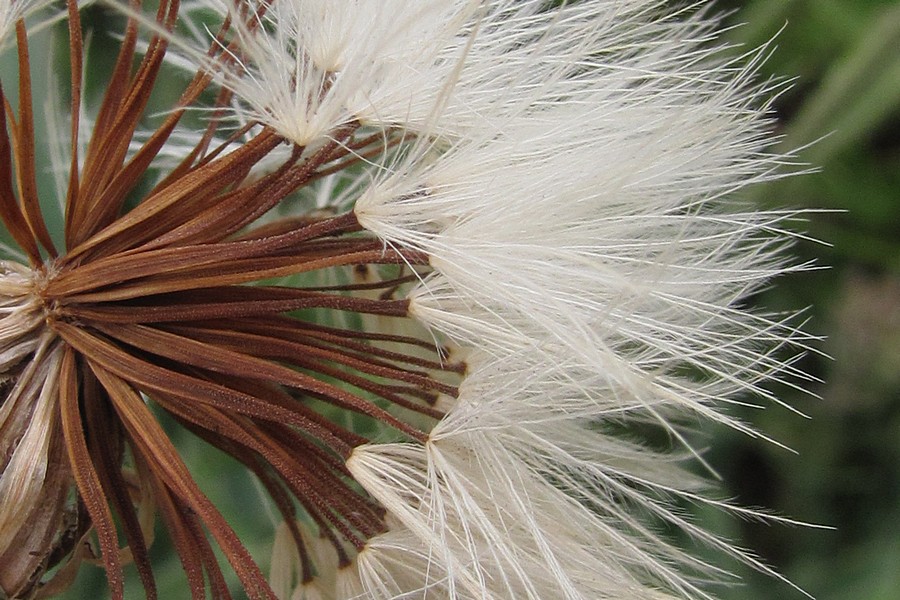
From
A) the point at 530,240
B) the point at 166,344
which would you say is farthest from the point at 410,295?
the point at 166,344

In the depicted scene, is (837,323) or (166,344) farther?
(837,323)

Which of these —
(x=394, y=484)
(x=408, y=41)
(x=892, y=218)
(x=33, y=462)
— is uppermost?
(x=408, y=41)

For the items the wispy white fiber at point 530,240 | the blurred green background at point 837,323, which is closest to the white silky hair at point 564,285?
the wispy white fiber at point 530,240

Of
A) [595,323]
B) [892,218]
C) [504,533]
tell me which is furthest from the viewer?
[892,218]

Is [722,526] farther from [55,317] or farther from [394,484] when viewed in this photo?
[55,317]

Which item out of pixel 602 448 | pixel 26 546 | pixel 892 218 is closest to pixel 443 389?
pixel 602 448

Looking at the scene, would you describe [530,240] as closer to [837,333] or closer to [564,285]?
[564,285]

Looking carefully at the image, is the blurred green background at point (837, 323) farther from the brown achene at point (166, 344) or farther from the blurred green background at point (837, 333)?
the brown achene at point (166, 344)
